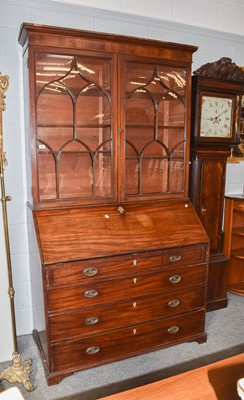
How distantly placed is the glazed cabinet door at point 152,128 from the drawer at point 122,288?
0.55m

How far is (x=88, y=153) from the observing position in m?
2.18

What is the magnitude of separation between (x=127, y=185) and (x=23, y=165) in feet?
2.52

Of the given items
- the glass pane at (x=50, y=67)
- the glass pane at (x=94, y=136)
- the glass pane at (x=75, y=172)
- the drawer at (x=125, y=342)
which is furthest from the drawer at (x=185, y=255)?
the glass pane at (x=50, y=67)

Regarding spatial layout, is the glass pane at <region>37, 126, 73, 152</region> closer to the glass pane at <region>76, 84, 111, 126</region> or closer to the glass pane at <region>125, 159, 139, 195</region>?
the glass pane at <region>76, 84, 111, 126</region>

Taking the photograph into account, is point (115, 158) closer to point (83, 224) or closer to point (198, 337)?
point (83, 224)

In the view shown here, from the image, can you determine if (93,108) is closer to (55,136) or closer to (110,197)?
(55,136)

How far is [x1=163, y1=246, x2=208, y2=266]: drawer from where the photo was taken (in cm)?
222

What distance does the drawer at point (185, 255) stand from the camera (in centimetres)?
222

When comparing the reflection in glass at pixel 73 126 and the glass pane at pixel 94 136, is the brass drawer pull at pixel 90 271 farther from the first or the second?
the glass pane at pixel 94 136

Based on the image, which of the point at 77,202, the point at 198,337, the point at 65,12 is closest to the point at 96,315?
the point at 77,202

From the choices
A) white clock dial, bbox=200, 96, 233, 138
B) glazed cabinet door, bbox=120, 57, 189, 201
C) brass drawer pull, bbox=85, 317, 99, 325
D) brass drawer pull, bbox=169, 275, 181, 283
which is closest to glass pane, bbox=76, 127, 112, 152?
glazed cabinet door, bbox=120, 57, 189, 201

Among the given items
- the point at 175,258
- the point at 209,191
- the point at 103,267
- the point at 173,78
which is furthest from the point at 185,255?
the point at 173,78

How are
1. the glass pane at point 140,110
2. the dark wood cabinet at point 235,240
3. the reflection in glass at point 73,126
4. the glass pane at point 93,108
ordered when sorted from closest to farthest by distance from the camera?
the reflection in glass at point 73,126, the glass pane at point 93,108, the glass pane at point 140,110, the dark wood cabinet at point 235,240

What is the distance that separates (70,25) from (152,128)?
95 cm
